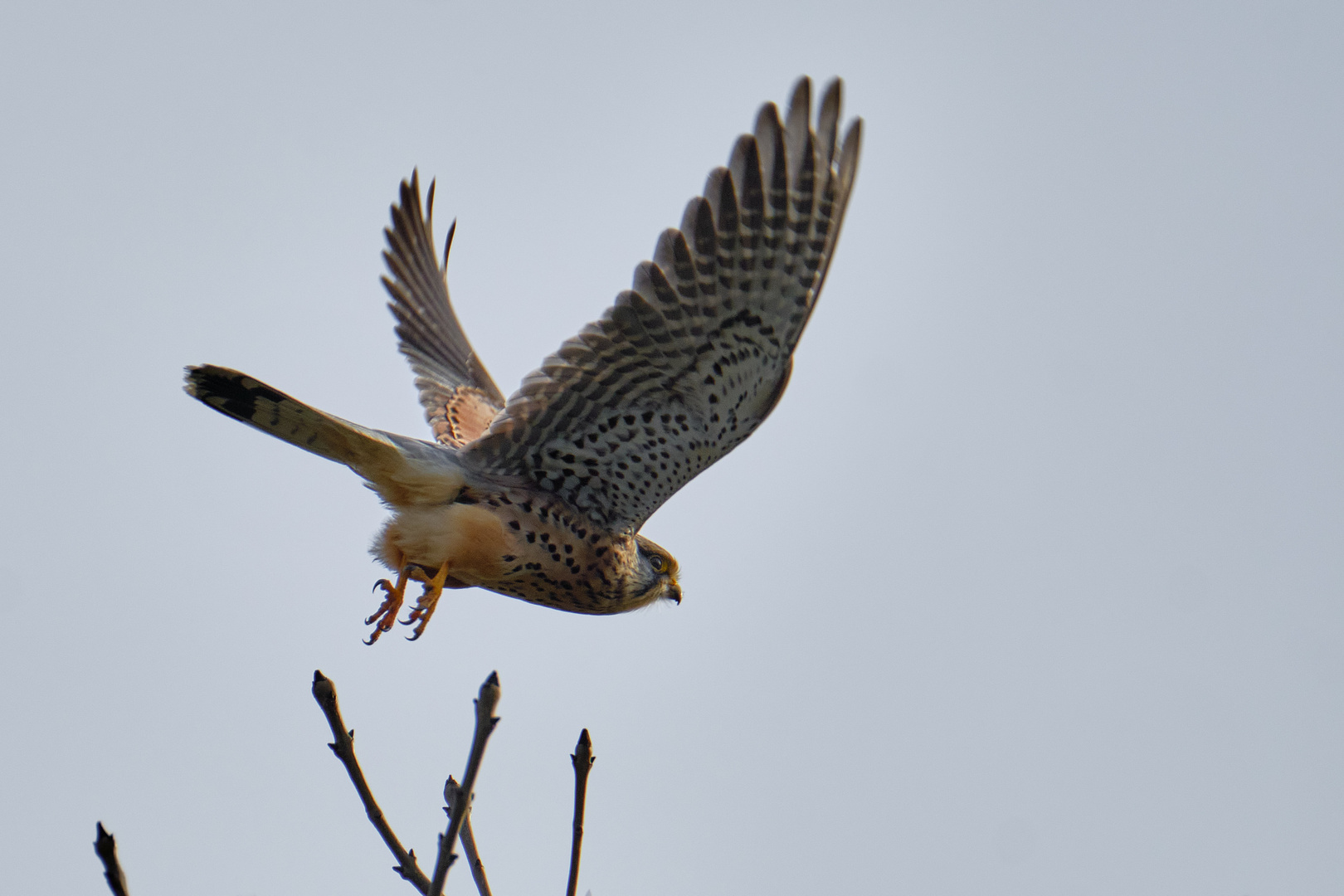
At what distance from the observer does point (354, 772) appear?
1960 millimetres

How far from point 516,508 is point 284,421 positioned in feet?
3.33

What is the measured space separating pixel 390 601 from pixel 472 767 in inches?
117

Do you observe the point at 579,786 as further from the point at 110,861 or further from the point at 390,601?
the point at 390,601

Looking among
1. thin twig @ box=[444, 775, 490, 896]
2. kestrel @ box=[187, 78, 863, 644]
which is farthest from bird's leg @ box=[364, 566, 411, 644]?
thin twig @ box=[444, 775, 490, 896]

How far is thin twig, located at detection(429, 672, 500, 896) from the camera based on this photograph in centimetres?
169

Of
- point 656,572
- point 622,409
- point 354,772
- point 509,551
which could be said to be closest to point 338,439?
point 509,551

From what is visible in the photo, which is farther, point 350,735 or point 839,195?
point 839,195

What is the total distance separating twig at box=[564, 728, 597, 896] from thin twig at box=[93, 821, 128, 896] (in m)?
0.67

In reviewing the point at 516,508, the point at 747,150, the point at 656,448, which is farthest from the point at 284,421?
the point at 747,150

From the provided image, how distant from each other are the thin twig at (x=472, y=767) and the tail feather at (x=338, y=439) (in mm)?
2534

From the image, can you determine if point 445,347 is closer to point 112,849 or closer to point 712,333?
point 712,333

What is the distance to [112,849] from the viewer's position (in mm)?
1623

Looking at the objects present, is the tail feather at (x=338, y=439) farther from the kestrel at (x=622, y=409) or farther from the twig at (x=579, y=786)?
Result: the twig at (x=579, y=786)

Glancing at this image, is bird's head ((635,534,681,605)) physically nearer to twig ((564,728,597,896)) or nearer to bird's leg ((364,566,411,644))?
bird's leg ((364,566,411,644))
